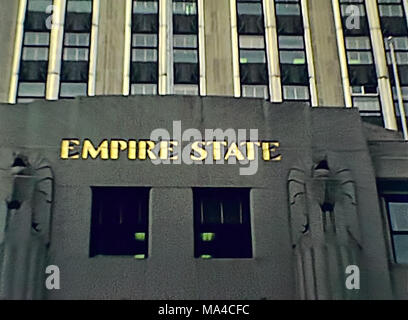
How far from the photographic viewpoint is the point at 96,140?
20.8m

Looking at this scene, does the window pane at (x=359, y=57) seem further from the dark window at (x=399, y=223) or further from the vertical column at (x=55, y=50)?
the dark window at (x=399, y=223)

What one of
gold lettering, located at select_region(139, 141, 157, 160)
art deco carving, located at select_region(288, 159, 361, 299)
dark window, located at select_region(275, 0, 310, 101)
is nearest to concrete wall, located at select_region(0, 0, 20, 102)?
dark window, located at select_region(275, 0, 310, 101)

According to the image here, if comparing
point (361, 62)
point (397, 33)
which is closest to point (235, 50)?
point (361, 62)

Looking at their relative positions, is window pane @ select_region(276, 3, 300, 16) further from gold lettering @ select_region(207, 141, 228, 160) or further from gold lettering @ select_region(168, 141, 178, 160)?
gold lettering @ select_region(168, 141, 178, 160)

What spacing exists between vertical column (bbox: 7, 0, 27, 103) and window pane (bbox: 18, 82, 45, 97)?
1.21 feet

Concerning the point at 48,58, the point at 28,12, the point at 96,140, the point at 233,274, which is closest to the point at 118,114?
the point at 96,140

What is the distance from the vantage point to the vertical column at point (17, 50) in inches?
1580

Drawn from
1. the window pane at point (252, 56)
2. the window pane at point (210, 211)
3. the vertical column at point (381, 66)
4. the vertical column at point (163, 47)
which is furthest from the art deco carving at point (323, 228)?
the window pane at point (252, 56)

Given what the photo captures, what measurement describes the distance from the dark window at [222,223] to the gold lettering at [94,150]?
3.45 meters

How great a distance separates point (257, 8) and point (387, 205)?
86.1 feet

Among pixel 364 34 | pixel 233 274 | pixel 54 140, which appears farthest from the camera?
pixel 364 34

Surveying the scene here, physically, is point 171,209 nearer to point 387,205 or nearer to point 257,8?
point 387,205

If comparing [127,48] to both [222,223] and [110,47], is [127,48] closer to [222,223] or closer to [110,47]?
[110,47]

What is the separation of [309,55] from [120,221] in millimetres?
26150
